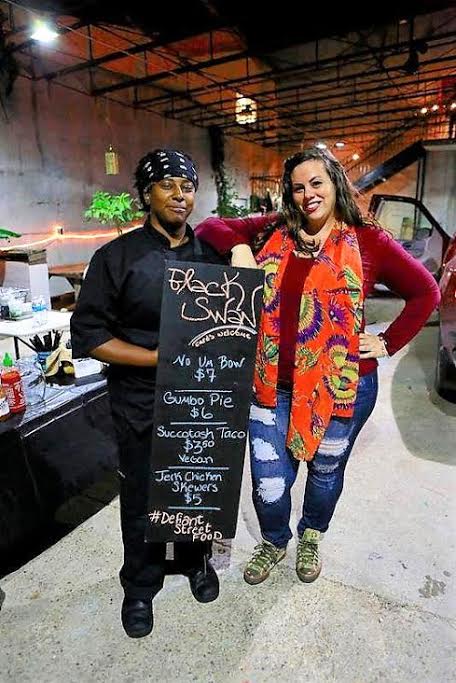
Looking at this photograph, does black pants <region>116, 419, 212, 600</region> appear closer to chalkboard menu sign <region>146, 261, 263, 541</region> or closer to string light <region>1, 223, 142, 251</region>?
chalkboard menu sign <region>146, 261, 263, 541</region>

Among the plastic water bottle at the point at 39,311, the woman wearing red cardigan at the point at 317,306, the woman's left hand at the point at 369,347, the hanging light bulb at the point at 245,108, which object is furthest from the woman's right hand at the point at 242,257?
the hanging light bulb at the point at 245,108

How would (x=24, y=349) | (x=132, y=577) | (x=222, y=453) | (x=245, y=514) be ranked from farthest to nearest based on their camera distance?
(x=24, y=349) → (x=245, y=514) → (x=132, y=577) → (x=222, y=453)

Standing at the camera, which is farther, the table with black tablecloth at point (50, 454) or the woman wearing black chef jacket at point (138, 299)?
the table with black tablecloth at point (50, 454)

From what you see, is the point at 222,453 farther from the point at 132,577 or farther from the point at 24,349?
the point at 24,349

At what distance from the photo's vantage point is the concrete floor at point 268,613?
153 centimetres

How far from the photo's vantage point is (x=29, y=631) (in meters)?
1.67

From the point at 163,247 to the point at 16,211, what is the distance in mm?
7651

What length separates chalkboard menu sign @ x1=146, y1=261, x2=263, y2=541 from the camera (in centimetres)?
134

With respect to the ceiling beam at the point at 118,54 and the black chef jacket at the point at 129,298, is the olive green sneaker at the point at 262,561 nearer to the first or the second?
the black chef jacket at the point at 129,298

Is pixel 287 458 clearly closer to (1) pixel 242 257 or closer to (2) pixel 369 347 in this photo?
(2) pixel 369 347

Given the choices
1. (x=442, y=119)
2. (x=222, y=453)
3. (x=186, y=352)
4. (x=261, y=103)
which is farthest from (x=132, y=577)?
(x=442, y=119)

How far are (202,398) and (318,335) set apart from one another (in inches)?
17.1

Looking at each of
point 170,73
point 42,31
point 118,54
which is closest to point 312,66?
point 170,73

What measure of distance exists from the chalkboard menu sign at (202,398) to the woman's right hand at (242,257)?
121 mm
